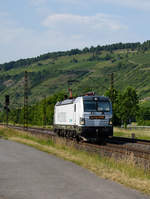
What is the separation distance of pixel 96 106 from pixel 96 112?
20.3 inches

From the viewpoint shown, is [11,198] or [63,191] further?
[63,191]

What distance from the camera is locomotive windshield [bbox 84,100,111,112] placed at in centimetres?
3070

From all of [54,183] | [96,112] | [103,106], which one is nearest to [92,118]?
[96,112]

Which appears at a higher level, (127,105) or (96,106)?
(127,105)

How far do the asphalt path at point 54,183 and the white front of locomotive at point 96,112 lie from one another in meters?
13.7

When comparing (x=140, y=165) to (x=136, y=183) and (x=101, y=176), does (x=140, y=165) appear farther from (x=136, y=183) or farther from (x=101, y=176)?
(x=136, y=183)

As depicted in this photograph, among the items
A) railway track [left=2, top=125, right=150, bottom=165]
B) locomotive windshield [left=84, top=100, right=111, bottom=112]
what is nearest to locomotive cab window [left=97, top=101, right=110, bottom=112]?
locomotive windshield [left=84, top=100, right=111, bottom=112]

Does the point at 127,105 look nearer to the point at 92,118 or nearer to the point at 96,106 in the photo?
the point at 96,106

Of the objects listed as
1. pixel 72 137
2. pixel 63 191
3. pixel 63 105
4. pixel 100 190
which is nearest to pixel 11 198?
pixel 63 191

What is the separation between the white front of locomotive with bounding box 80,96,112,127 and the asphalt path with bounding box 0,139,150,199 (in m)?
13.7

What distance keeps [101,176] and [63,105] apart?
24929 mm

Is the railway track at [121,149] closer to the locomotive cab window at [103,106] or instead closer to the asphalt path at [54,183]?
the locomotive cab window at [103,106]

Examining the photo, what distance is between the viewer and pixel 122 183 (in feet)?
39.4

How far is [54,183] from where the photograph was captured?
11898 mm
